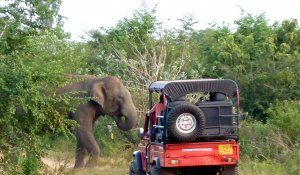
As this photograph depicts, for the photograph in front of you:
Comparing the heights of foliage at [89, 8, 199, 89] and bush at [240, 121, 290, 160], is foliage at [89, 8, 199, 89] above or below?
above

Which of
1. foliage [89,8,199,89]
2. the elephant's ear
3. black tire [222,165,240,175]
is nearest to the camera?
black tire [222,165,240,175]

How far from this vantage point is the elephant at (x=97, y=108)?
24.3 meters

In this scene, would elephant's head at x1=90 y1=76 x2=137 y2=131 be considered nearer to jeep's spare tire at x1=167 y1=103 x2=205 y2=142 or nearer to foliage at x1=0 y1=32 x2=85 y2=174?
foliage at x1=0 y1=32 x2=85 y2=174

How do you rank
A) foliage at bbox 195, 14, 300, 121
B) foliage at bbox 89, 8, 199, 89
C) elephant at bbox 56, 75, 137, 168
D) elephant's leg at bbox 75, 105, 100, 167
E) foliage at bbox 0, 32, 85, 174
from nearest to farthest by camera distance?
foliage at bbox 0, 32, 85, 174
elephant's leg at bbox 75, 105, 100, 167
elephant at bbox 56, 75, 137, 168
foliage at bbox 195, 14, 300, 121
foliage at bbox 89, 8, 199, 89

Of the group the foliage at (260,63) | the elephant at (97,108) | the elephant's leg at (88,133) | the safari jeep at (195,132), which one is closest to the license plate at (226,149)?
the safari jeep at (195,132)

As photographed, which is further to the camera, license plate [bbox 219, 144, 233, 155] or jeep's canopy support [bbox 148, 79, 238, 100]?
jeep's canopy support [bbox 148, 79, 238, 100]

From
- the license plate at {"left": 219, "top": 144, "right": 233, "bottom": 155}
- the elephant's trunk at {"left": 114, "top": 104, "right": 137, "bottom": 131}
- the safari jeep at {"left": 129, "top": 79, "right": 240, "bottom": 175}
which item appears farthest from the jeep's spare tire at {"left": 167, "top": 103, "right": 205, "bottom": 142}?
the elephant's trunk at {"left": 114, "top": 104, "right": 137, "bottom": 131}

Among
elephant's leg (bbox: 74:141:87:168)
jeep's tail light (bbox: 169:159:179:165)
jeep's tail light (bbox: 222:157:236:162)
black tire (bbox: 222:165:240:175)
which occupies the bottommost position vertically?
black tire (bbox: 222:165:240:175)

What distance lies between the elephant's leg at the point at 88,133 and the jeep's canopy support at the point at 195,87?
7753mm

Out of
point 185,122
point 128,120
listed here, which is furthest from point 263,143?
point 185,122

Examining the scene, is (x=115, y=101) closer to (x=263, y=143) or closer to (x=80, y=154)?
(x=80, y=154)

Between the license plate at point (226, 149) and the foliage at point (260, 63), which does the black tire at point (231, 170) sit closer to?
the license plate at point (226, 149)

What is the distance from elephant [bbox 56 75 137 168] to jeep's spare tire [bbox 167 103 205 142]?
28.9 feet

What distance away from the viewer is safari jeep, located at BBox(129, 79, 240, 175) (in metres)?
15.5
